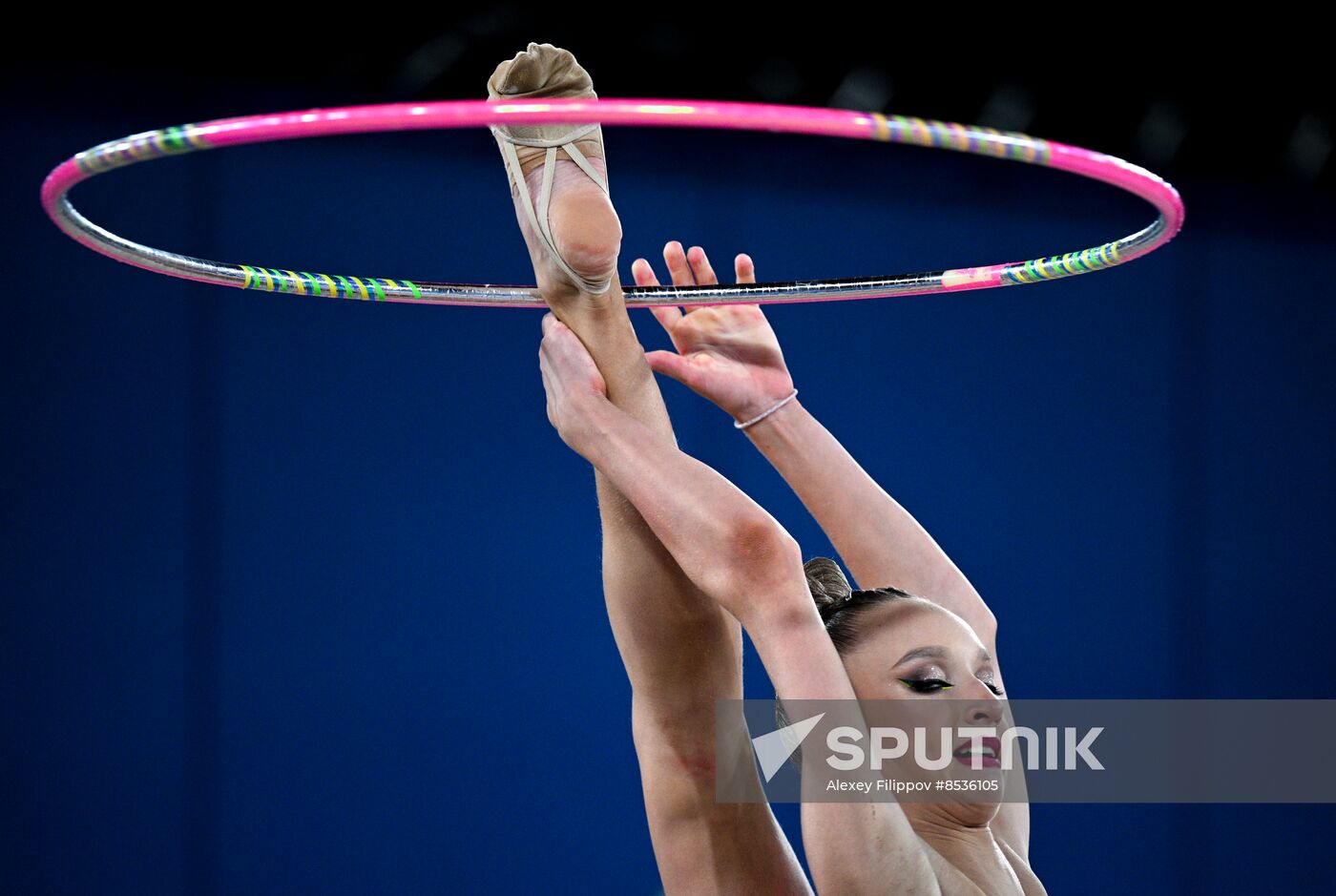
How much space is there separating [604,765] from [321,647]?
0.65m

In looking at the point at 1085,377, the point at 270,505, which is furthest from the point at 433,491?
the point at 1085,377

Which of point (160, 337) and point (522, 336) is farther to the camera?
point (522, 336)

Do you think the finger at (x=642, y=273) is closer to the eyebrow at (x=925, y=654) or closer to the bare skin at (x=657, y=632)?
the bare skin at (x=657, y=632)

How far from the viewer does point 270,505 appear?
2727 mm

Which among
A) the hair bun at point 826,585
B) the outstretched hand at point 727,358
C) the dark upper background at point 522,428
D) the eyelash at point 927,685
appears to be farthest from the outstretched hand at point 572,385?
the dark upper background at point 522,428

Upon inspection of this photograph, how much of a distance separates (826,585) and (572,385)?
1.25 ft

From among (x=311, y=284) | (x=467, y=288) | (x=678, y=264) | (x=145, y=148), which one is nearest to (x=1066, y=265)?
(x=678, y=264)

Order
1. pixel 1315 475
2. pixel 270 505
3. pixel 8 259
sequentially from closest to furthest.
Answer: pixel 8 259
pixel 270 505
pixel 1315 475

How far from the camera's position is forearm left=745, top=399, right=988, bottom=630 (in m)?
1.62

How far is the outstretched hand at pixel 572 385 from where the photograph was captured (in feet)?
4.36

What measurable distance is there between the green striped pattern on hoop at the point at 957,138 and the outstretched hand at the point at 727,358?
496 mm

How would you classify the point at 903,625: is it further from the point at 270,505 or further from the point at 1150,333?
the point at 1150,333

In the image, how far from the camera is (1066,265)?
161cm

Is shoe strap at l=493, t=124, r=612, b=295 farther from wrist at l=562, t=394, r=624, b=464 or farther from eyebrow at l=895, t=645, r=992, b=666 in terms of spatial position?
eyebrow at l=895, t=645, r=992, b=666
